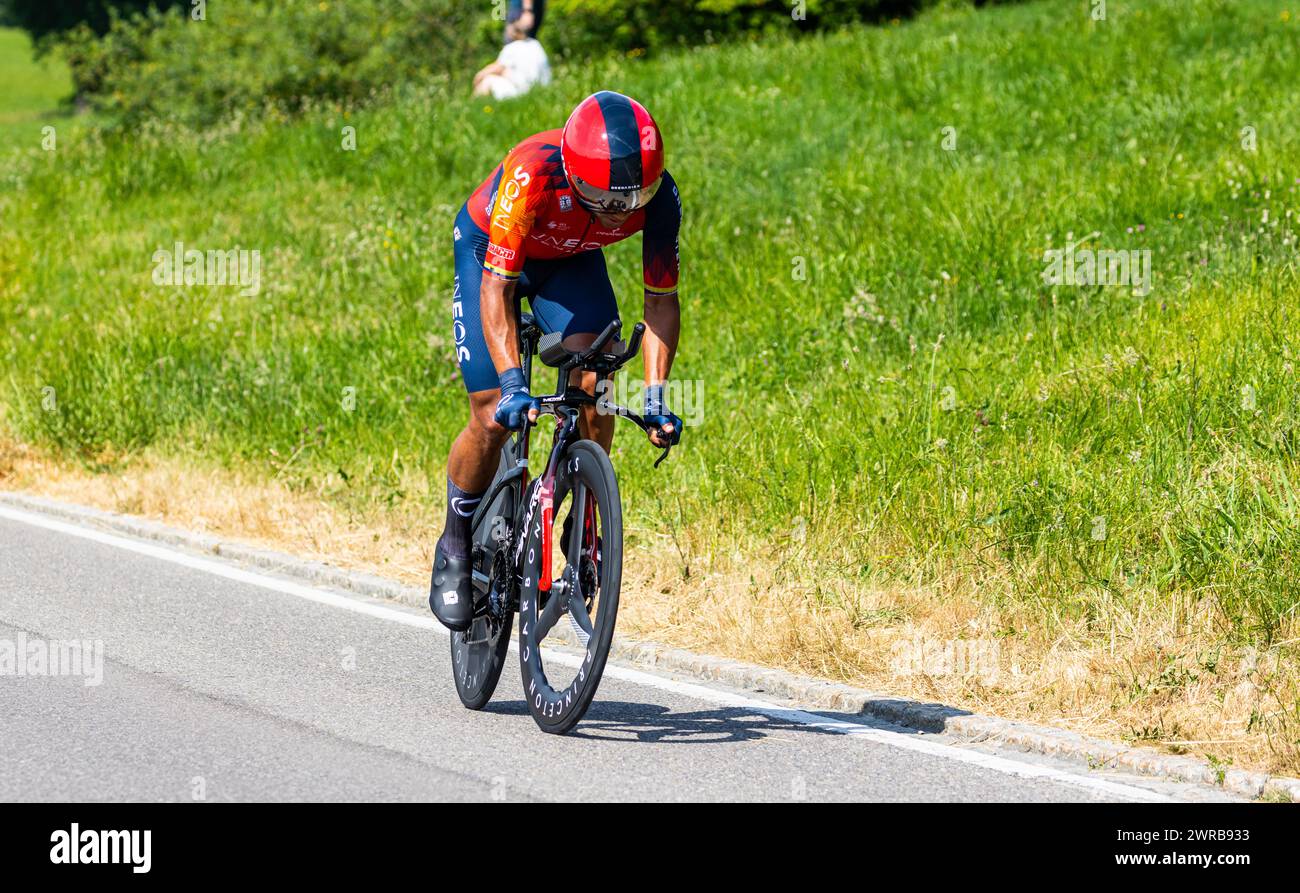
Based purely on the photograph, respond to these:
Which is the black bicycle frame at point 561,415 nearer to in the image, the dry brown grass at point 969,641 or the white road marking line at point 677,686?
the white road marking line at point 677,686

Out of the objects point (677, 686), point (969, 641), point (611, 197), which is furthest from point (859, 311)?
point (611, 197)

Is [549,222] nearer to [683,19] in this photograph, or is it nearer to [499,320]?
[499,320]

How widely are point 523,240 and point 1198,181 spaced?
24.8 feet

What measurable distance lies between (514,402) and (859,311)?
5843 millimetres

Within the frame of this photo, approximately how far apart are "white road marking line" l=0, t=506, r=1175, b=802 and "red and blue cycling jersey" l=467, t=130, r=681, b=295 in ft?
5.37

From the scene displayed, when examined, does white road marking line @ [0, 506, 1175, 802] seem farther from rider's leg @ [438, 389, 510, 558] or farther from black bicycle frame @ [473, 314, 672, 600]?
black bicycle frame @ [473, 314, 672, 600]

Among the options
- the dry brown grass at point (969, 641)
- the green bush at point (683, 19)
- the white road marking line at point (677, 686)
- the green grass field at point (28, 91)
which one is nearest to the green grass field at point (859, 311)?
the dry brown grass at point (969, 641)

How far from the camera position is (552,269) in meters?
6.20

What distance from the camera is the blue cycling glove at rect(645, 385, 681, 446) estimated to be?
18.1 ft

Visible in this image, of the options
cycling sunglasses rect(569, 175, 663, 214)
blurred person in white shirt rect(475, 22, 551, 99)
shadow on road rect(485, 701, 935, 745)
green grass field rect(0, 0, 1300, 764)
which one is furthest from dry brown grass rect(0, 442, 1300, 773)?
blurred person in white shirt rect(475, 22, 551, 99)

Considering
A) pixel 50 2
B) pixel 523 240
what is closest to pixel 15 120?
pixel 50 2

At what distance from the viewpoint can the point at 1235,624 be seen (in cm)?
625

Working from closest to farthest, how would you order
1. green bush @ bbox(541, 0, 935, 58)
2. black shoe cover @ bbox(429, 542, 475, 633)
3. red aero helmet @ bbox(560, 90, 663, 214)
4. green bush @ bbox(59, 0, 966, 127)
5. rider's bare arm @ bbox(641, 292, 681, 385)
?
red aero helmet @ bbox(560, 90, 663, 214) < rider's bare arm @ bbox(641, 292, 681, 385) < black shoe cover @ bbox(429, 542, 475, 633) < green bush @ bbox(59, 0, 966, 127) < green bush @ bbox(541, 0, 935, 58)
